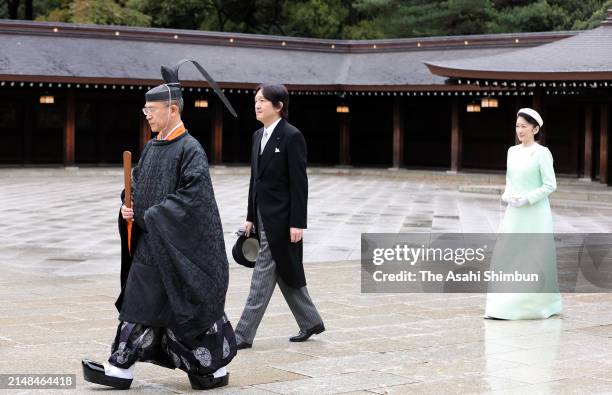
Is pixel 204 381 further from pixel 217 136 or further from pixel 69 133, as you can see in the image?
pixel 217 136

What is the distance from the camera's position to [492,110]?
96.3 ft

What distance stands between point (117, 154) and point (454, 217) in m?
14.9

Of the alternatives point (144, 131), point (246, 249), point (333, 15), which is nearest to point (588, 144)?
point (144, 131)

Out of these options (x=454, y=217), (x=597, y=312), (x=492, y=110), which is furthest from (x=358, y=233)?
(x=492, y=110)

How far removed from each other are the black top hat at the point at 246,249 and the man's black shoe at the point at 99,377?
154 centimetres

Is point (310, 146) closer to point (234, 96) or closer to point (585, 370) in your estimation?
point (234, 96)

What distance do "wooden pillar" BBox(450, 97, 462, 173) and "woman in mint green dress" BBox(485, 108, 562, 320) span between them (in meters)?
21.1

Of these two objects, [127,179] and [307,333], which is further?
[307,333]

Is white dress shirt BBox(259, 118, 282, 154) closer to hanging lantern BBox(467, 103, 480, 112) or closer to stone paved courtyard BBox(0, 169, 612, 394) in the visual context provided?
stone paved courtyard BBox(0, 169, 612, 394)

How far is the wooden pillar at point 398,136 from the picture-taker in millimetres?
30531

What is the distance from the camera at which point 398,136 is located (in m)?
30.5

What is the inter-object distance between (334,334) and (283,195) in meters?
1.19

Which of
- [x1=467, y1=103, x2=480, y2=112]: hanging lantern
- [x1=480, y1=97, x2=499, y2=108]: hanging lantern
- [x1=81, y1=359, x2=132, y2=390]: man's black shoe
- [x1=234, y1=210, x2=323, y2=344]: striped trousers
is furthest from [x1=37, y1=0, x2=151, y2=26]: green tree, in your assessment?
[x1=81, y1=359, x2=132, y2=390]: man's black shoe

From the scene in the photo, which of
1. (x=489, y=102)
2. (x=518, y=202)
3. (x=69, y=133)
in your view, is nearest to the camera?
(x=518, y=202)
